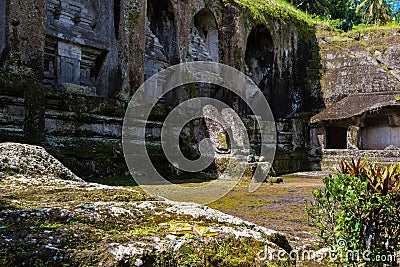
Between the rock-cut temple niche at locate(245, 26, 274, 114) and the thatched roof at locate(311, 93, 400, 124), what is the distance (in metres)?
2.84

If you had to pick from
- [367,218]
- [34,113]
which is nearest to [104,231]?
[367,218]

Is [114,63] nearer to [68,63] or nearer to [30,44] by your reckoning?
[68,63]

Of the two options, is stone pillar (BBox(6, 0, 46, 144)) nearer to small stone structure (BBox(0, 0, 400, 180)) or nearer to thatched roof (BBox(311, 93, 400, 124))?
small stone structure (BBox(0, 0, 400, 180))

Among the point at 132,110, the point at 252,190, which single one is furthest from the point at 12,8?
the point at 252,190

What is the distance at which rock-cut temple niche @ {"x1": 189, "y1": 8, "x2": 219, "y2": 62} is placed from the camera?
17938mm

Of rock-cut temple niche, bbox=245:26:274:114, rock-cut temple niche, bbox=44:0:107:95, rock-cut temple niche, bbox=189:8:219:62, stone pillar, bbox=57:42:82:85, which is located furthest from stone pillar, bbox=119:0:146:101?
rock-cut temple niche, bbox=245:26:274:114

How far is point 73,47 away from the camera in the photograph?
13203 mm

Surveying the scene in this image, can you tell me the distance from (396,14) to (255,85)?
2362 centimetres

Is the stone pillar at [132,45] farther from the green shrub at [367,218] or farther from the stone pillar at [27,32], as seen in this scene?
the green shrub at [367,218]

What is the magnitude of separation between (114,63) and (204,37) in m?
6.20

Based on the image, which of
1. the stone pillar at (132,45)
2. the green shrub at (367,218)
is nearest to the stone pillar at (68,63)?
the stone pillar at (132,45)

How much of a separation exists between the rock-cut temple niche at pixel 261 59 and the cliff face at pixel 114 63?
0.05 meters

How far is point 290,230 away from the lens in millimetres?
4770

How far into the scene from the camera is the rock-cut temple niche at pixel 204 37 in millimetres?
17938
